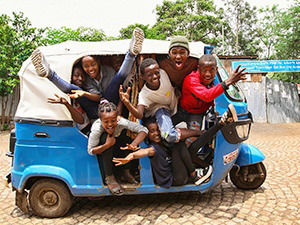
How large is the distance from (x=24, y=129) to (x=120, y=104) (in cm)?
124

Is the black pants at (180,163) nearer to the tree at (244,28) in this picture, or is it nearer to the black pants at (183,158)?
the black pants at (183,158)

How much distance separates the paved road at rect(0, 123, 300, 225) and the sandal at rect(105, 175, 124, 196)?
0.35 metres

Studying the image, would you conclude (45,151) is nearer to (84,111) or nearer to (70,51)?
(84,111)

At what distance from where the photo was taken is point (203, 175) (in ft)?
11.7

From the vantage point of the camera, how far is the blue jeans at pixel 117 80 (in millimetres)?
3184

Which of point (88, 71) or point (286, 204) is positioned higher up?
point (88, 71)

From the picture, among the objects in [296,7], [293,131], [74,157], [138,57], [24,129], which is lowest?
[293,131]

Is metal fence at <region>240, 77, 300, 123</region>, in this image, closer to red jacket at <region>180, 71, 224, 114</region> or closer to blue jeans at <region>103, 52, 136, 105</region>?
red jacket at <region>180, 71, 224, 114</region>

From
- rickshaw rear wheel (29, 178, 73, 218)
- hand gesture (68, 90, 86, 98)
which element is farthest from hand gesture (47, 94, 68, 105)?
rickshaw rear wheel (29, 178, 73, 218)

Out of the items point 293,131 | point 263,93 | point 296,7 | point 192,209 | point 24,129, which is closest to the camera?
point 24,129

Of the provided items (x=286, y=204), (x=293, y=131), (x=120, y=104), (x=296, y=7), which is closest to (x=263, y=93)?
(x=293, y=131)

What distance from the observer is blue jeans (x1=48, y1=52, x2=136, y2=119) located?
3.11m

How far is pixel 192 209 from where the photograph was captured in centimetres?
353

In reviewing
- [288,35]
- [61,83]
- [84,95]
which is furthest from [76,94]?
[288,35]
